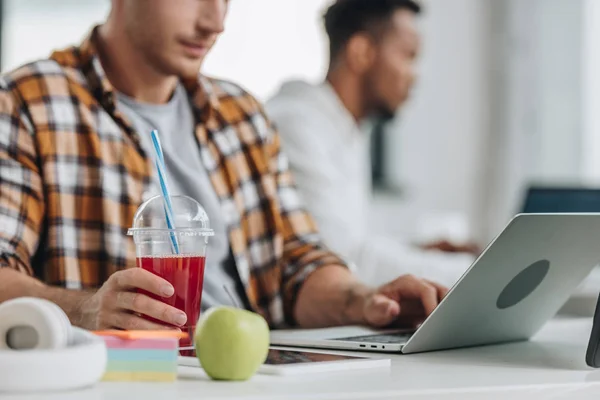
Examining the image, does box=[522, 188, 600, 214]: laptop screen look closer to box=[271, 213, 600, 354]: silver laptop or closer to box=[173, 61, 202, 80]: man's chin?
box=[173, 61, 202, 80]: man's chin

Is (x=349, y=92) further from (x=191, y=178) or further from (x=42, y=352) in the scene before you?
(x=42, y=352)

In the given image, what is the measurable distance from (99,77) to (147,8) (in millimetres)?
141

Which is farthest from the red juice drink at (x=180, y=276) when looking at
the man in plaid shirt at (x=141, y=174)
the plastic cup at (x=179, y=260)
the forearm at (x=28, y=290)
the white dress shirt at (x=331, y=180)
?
the white dress shirt at (x=331, y=180)

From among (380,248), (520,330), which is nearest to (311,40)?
(380,248)

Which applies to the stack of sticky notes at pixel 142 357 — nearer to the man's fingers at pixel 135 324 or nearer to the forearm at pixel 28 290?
the man's fingers at pixel 135 324

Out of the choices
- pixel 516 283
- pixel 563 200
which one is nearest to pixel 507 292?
pixel 516 283

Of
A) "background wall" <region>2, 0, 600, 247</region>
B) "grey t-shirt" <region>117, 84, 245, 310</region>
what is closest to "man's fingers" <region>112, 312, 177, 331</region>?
"grey t-shirt" <region>117, 84, 245, 310</region>

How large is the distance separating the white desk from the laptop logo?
7cm

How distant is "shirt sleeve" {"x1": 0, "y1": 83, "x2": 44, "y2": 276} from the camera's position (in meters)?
1.35

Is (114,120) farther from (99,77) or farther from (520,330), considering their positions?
(520,330)

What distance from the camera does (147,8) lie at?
1581 millimetres

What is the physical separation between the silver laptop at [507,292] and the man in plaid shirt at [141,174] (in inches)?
5.7

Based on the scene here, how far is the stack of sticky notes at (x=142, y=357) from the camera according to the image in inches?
31.6

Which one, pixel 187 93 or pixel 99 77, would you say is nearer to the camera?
pixel 99 77
